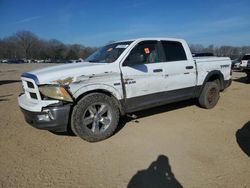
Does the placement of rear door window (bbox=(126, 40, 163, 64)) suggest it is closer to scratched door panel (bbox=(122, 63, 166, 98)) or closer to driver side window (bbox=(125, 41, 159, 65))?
driver side window (bbox=(125, 41, 159, 65))

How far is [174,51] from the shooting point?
5.59m

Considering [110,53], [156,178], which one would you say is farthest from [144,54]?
[156,178]

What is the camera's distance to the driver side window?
15.5 ft

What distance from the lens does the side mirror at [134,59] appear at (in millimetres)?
4664

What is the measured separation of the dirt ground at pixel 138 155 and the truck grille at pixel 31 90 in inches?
34.5

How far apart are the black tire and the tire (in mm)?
2961

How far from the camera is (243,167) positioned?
11.2 ft

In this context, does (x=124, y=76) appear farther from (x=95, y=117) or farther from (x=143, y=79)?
(x=95, y=117)

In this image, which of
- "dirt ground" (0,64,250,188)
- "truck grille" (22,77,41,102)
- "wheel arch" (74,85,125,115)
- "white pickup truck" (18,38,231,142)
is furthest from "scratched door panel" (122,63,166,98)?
"truck grille" (22,77,41,102)

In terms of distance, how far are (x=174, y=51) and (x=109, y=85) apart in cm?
211

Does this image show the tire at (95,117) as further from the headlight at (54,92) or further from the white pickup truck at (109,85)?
the headlight at (54,92)

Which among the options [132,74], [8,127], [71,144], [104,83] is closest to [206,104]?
[132,74]

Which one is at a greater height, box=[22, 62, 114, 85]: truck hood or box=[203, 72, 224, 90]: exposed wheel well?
box=[22, 62, 114, 85]: truck hood

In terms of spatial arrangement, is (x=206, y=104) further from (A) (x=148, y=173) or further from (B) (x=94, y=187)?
(B) (x=94, y=187)
